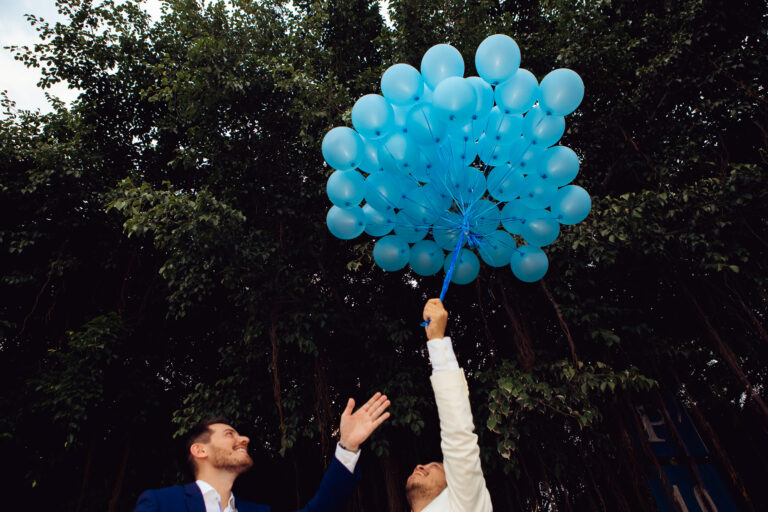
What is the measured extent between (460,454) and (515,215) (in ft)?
4.68

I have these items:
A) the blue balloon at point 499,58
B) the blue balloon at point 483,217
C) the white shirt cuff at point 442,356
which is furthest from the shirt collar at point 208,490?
the blue balloon at point 499,58

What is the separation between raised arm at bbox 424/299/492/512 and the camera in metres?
1.12

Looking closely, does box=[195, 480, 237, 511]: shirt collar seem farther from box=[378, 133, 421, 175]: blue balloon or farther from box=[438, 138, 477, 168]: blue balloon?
box=[438, 138, 477, 168]: blue balloon

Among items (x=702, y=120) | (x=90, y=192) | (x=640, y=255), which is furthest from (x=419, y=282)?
(x=90, y=192)

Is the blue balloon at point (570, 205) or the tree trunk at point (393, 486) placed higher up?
the blue balloon at point (570, 205)

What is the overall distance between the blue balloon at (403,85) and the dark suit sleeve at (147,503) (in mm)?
1807

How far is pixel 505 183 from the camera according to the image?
2080mm

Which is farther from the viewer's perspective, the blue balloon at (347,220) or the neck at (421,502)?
the blue balloon at (347,220)

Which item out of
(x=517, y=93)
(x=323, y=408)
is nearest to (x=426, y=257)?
(x=517, y=93)

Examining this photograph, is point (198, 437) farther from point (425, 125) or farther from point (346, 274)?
point (346, 274)

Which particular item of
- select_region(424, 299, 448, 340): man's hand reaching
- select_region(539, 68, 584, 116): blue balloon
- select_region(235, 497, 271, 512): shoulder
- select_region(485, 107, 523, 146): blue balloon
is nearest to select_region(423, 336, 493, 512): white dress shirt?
select_region(424, 299, 448, 340): man's hand reaching

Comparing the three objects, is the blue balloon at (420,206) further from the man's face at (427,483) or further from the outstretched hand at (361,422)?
the man's face at (427,483)

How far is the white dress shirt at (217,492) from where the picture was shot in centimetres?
130

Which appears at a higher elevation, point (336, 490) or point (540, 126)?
point (540, 126)
